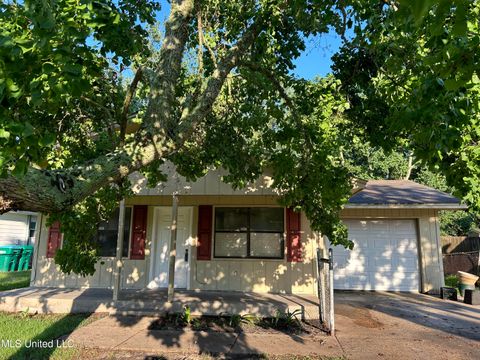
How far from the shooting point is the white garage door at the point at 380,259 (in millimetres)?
11984

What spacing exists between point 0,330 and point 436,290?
11.2m

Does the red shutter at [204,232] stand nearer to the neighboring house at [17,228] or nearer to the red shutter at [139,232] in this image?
the red shutter at [139,232]

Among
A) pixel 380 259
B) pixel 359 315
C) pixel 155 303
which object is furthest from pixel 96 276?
pixel 380 259

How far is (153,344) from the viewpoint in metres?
6.37

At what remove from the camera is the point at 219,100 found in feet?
27.8

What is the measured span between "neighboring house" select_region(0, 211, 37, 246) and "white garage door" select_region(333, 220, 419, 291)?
1717 centimetres

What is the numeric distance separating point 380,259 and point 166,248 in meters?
6.65

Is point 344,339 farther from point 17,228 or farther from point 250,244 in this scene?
point 17,228

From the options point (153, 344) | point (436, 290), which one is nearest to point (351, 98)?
point (153, 344)

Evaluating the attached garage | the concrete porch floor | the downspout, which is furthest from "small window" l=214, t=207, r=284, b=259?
the downspout

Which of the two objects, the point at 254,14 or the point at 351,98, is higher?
the point at 254,14

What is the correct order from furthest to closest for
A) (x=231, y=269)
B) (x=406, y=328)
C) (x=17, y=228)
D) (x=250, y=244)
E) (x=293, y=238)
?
(x=17, y=228)
(x=250, y=244)
(x=231, y=269)
(x=293, y=238)
(x=406, y=328)

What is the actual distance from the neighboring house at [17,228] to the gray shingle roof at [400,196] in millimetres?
17537

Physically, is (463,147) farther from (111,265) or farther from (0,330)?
(111,265)
